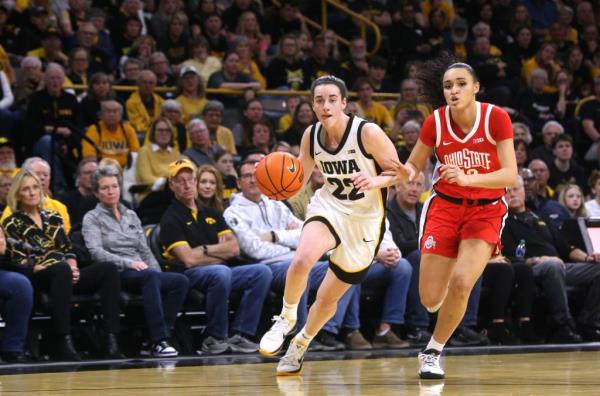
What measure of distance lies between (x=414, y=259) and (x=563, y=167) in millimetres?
3683

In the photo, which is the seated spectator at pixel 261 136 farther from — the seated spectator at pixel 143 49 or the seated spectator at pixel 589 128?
the seated spectator at pixel 589 128

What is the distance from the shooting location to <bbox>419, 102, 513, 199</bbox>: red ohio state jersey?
6633mm

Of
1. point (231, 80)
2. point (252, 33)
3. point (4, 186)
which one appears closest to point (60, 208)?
point (4, 186)

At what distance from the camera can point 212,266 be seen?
906 cm

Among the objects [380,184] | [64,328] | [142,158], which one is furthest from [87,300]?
[380,184]

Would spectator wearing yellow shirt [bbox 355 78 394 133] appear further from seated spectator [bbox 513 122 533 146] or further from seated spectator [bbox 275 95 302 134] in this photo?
seated spectator [bbox 513 122 533 146]

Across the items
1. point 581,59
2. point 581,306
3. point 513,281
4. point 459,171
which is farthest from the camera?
point 581,59

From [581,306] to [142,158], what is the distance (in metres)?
4.50

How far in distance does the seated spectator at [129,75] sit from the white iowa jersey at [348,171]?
5.86 m

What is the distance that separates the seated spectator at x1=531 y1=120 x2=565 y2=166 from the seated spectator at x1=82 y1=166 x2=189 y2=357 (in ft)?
18.0

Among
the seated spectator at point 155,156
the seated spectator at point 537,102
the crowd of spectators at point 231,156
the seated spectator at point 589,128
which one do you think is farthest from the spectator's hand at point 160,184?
the seated spectator at point 589,128

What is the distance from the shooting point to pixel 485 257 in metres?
6.62

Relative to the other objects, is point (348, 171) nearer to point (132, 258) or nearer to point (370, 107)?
point (132, 258)

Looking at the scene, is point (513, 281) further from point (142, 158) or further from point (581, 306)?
point (142, 158)
